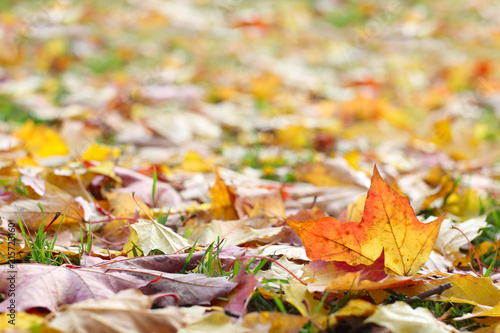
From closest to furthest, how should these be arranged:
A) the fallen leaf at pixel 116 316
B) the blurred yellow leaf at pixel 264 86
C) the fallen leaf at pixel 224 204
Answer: the fallen leaf at pixel 116 316
the fallen leaf at pixel 224 204
the blurred yellow leaf at pixel 264 86

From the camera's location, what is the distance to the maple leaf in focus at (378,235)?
891 mm

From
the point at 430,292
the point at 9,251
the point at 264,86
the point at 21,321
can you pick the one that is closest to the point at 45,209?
the point at 9,251

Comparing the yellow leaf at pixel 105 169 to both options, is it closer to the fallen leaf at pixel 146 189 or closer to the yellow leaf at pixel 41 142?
the fallen leaf at pixel 146 189

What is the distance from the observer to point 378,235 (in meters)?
0.92

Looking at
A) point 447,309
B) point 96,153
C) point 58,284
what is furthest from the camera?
point 96,153

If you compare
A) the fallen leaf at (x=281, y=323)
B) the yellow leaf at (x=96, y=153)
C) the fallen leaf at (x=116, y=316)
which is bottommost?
the yellow leaf at (x=96, y=153)

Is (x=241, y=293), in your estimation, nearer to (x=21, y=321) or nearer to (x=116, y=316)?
(x=116, y=316)

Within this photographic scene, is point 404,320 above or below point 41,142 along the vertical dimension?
above

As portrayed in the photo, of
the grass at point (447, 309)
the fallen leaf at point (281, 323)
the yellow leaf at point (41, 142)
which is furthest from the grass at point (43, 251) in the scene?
the yellow leaf at point (41, 142)

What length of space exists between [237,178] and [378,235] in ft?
2.68

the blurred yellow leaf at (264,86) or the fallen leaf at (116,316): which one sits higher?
the fallen leaf at (116,316)

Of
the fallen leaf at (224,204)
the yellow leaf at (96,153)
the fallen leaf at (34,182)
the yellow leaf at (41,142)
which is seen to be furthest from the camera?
the yellow leaf at (41,142)

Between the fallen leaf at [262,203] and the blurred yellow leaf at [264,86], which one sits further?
the blurred yellow leaf at [264,86]

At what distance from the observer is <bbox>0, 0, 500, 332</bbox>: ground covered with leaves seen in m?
0.85
